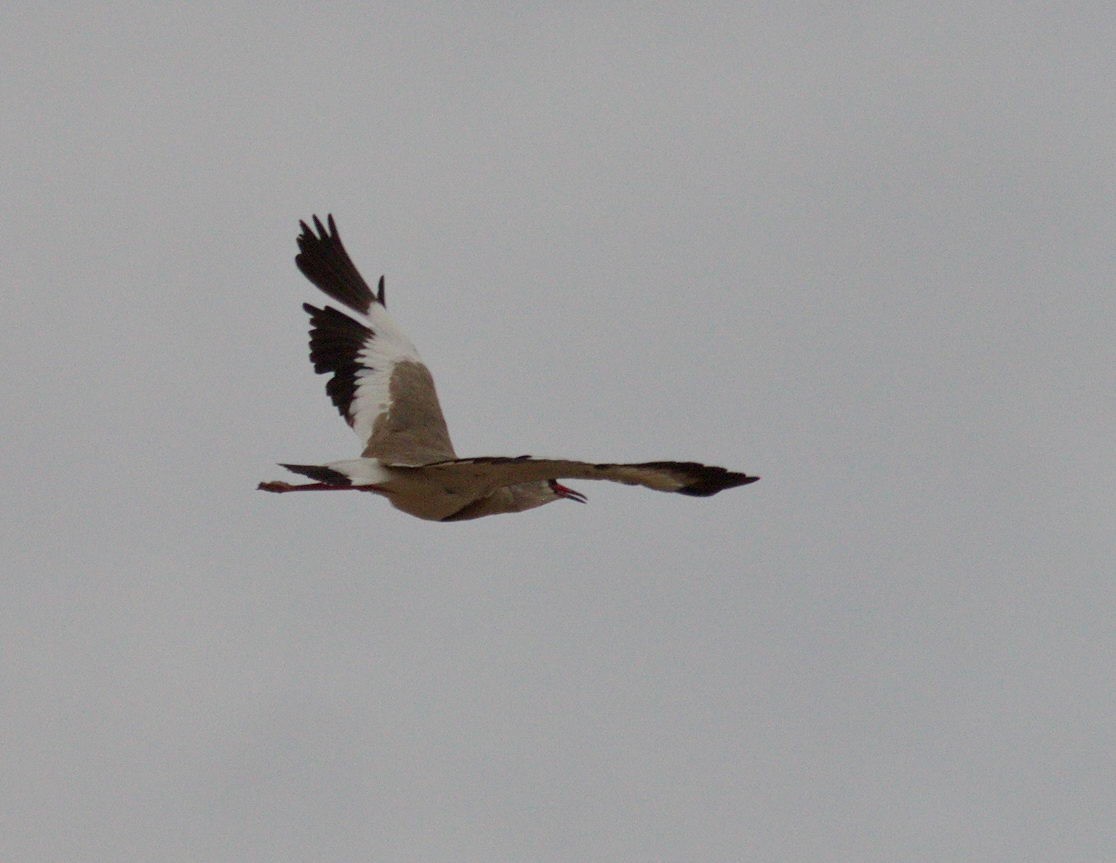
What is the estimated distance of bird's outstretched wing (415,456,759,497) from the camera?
1210cm

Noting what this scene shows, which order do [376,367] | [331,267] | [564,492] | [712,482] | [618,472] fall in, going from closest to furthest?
[618,472], [712,482], [564,492], [376,367], [331,267]

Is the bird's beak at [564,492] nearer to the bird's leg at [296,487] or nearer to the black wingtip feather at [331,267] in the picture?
the bird's leg at [296,487]

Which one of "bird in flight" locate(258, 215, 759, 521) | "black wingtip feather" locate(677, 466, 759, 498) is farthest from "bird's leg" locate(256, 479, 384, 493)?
"black wingtip feather" locate(677, 466, 759, 498)

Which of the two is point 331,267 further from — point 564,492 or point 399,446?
point 564,492

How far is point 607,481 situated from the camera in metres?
12.5

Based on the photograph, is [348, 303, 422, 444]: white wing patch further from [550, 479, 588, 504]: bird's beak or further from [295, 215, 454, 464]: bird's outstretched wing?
[550, 479, 588, 504]: bird's beak

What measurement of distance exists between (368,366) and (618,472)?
5.59 metres

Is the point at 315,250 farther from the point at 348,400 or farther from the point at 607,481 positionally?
the point at 607,481

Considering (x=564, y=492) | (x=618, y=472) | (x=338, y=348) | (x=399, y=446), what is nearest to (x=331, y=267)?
(x=338, y=348)

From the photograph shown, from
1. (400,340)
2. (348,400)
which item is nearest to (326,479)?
(348,400)

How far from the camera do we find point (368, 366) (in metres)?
17.3

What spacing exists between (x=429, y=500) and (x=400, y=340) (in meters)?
4.37

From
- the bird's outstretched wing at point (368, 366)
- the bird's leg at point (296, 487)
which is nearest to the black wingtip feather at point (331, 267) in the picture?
the bird's outstretched wing at point (368, 366)

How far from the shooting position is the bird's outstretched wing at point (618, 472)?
12.1 m
